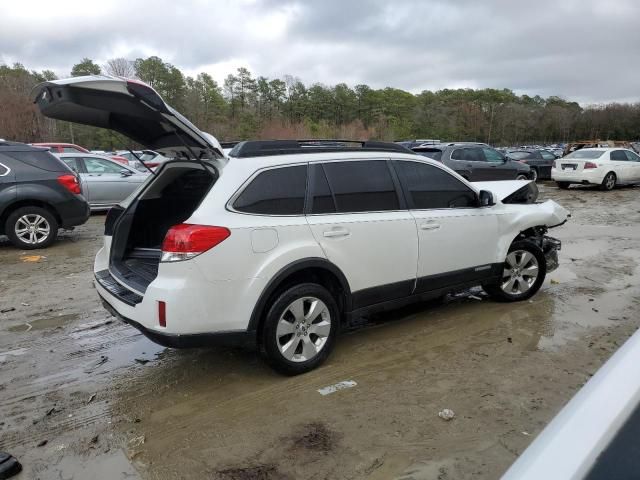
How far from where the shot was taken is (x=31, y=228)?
8.20 metres

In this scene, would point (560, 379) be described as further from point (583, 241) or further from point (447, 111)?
point (447, 111)

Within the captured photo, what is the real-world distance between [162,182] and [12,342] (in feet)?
6.64

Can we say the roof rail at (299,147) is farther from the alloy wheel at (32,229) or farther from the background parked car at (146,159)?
the alloy wheel at (32,229)

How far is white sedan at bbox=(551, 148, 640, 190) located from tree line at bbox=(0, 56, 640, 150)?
23.9m

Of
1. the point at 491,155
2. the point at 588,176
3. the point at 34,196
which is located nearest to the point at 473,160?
the point at 491,155

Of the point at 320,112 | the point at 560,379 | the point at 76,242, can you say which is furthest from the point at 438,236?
the point at 320,112

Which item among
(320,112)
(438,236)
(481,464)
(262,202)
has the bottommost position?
(481,464)

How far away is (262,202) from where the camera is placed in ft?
11.4

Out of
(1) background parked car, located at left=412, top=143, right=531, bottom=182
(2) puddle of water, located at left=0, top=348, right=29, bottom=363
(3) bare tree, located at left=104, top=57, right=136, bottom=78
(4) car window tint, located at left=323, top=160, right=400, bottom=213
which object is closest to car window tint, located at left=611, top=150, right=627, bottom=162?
(1) background parked car, located at left=412, top=143, right=531, bottom=182

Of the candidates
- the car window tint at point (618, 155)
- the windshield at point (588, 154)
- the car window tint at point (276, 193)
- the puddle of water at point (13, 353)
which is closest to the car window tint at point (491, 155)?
the windshield at point (588, 154)

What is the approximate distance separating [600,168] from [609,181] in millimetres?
814

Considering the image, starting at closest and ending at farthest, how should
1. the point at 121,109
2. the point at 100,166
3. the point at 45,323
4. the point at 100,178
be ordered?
the point at 121,109 < the point at 45,323 < the point at 100,178 < the point at 100,166

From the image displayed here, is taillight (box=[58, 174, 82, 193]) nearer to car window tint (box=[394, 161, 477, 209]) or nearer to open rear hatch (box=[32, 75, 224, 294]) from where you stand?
open rear hatch (box=[32, 75, 224, 294])

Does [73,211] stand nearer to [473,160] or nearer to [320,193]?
[320,193]
